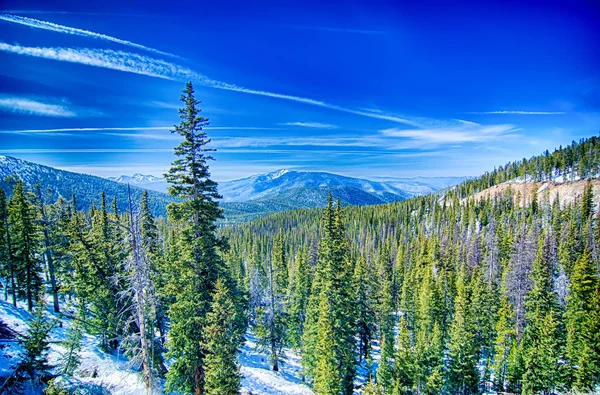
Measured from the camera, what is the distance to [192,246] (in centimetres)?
1680

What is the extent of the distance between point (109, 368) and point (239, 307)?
12.8m

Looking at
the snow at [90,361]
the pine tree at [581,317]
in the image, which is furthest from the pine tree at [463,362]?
the snow at [90,361]

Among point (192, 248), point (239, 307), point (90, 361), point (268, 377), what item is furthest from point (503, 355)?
point (90, 361)

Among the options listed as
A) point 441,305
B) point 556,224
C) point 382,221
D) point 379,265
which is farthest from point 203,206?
point 382,221

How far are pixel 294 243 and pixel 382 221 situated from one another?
44021 millimetres

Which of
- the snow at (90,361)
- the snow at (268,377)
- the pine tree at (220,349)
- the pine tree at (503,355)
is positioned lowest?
the snow at (268,377)

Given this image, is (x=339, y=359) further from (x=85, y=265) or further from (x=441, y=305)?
(x=441, y=305)

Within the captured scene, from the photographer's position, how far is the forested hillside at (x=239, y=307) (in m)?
16.3

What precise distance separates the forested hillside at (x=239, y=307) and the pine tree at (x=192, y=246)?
0.26 feet

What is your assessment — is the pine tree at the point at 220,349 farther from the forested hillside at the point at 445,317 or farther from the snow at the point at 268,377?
the snow at the point at 268,377

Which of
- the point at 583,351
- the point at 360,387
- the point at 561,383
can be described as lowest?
the point at 360,387

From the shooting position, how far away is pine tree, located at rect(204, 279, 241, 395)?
1598 centimetres

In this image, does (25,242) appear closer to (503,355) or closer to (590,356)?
(503,355)

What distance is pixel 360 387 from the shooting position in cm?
3622
